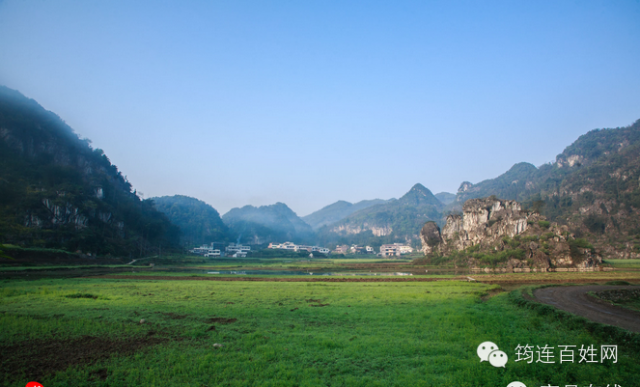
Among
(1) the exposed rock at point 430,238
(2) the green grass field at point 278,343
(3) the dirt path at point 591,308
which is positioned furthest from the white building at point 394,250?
(2) the green grass field at point 278,343

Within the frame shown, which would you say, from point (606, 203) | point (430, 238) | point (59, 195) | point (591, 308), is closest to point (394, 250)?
point (430, 238)

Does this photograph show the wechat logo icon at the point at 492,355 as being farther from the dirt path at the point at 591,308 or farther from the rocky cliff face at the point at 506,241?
the rocky cliff face at the point at 506,241

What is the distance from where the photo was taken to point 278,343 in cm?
1230

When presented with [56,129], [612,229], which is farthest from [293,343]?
[56,129]

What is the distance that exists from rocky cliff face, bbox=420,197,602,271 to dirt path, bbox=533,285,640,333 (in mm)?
37007

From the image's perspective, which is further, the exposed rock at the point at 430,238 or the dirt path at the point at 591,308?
the exposed rock at the point at 430,238

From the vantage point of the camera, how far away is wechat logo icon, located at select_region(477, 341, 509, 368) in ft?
33.6

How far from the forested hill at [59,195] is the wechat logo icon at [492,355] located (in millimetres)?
78427

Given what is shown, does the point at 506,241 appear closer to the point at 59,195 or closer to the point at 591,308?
the point at 591,308

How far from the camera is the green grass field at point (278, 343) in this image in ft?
30.4

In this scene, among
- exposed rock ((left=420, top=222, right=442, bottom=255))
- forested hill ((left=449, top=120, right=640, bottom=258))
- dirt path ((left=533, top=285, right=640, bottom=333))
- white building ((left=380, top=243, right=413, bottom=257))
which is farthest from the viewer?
white building ((left=380, top=243, right=413, bottom=257))

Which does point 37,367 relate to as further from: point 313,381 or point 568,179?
point 568,179

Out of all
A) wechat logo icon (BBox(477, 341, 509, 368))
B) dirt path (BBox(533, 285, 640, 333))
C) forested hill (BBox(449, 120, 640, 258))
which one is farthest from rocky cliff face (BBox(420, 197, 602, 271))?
wechat logo icon (BBox(477, 341, 509, 368))

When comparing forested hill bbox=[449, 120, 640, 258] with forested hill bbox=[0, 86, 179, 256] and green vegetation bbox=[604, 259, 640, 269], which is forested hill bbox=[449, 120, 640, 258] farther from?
forested hill bbox=[0, 86, 179, 256]
